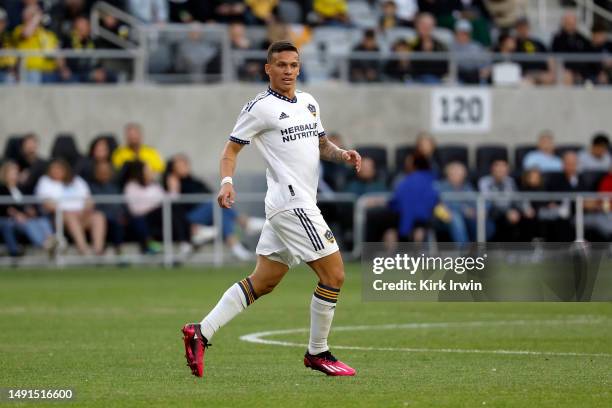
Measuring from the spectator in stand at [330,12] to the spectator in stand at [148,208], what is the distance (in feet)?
20.0

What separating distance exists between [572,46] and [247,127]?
63.5 feet

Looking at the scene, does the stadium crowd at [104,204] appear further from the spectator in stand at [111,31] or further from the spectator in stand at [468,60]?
the spectator in stand at [468,60]

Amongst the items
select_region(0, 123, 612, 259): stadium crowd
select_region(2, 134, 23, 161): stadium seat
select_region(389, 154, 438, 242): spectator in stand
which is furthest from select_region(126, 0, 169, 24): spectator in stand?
select_region(389, 154, 438, 242): spectator in stand

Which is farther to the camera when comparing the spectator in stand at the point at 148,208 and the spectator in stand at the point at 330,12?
the spectator in stand at the point at 330,12

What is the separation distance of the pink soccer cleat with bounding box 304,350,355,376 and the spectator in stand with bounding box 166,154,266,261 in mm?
14742

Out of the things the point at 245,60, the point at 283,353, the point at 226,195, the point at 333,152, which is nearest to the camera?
the point at 226,195

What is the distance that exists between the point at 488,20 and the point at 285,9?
459cm

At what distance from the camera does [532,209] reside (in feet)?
82.5

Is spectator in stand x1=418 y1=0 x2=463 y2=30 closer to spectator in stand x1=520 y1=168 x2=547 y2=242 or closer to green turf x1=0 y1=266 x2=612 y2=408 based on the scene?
spectator in stand x1=520 y1=168 x2=547 y2=242

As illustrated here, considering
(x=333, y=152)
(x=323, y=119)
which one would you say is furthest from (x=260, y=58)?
(x=333, y=152)

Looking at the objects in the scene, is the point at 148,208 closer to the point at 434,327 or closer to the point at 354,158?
the point at 434,327

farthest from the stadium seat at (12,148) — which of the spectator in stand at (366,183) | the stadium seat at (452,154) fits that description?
the stadium seat at (452,154)

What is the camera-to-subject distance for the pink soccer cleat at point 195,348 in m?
10.1

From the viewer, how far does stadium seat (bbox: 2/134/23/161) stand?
2608 centimetres
